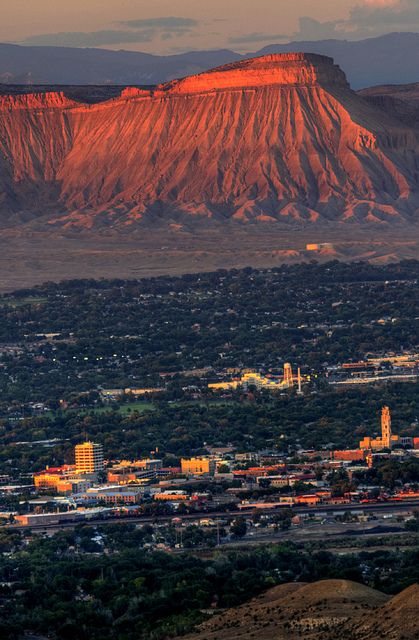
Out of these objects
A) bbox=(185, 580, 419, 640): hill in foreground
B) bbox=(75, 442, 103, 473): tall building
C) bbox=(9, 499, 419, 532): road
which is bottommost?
bbox=(75, 442, 103, 473): tall building

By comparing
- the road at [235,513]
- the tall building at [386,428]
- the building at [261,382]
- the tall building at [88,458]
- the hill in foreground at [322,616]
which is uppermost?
the hill in foreground at [322,616]

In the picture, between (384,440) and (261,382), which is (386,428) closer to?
(384,440)

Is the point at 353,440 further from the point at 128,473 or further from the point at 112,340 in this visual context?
the point at 112,340

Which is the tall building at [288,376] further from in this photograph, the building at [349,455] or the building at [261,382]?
the building at [349,455]

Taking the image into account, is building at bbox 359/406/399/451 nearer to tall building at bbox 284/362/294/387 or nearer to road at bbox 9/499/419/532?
road at bbox 9/499/419/532

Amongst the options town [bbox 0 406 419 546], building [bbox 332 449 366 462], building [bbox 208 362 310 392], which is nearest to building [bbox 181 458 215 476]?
town [bbox 0 406 419 546]

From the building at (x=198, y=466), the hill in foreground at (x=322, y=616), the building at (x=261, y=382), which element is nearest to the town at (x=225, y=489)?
the building at (x=198, y=466)

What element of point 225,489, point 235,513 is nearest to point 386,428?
point 225,489
